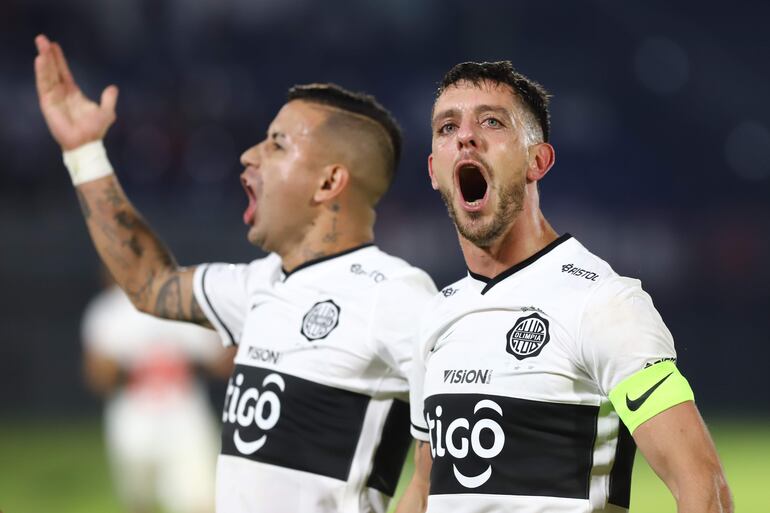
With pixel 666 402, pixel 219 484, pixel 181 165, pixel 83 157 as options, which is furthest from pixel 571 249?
pixel 181 165

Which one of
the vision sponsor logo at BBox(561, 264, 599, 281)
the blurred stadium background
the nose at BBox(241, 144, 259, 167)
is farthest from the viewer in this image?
the blurred stadium background

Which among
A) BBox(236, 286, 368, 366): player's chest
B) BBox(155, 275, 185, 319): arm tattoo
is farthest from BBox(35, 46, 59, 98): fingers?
BBox(236, 286, 368, 366): player's chest

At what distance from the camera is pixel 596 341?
9.12 ft

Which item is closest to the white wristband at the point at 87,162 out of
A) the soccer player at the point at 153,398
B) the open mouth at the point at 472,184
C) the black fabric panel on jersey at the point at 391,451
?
the black fabric panel on jersey at the point at 391,451

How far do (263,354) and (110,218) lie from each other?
3.33 feet

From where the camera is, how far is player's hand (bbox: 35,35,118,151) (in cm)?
464

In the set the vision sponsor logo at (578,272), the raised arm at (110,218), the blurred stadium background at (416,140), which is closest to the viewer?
the vision sponsor logo at (578,272)

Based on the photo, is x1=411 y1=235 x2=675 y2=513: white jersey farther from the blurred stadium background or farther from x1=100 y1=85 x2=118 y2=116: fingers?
the blurred stadium background

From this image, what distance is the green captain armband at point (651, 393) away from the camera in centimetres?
263

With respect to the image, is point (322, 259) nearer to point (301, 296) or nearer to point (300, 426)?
point (301, 296)

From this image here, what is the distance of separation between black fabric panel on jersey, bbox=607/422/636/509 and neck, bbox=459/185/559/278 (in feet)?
1.75

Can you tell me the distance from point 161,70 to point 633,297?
12897 millimetres

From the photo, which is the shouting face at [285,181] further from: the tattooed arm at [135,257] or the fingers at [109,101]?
the fingers at [109,101]

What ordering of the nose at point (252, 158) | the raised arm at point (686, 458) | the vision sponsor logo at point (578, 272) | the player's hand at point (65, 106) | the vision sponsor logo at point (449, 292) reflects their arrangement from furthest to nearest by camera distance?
the player's hand at point (65, 106) → the nose at point (252, 158) → the vision sponsor logo at point (449, 292) → the vision sponsor logo at point (578, 272) → the raised arm at point (686, 458)
